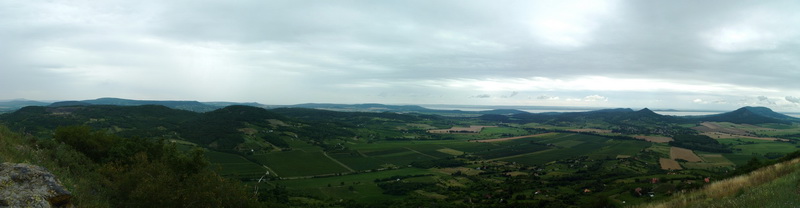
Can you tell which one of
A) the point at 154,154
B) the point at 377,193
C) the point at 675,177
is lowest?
the point at 377,193

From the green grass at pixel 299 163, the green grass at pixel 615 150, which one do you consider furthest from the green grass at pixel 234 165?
the green grass at pixel 615 150

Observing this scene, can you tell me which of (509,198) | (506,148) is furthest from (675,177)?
(506,148)

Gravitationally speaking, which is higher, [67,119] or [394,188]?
[67,119]

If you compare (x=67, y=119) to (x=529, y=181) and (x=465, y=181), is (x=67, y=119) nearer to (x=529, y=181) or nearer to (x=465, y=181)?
(x=465, y=181)

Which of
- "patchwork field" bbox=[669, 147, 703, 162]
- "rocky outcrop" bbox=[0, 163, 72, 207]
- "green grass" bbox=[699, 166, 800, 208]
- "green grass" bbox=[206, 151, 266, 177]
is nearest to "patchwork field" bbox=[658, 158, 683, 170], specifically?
"patchwork field" bbox=[669, 147, 703, 162]

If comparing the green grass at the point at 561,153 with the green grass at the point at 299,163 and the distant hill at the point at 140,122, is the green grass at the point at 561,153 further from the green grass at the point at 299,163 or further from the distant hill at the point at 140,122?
the distant hill at the point at 140,122

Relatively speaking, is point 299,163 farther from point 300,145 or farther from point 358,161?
point 300,145
